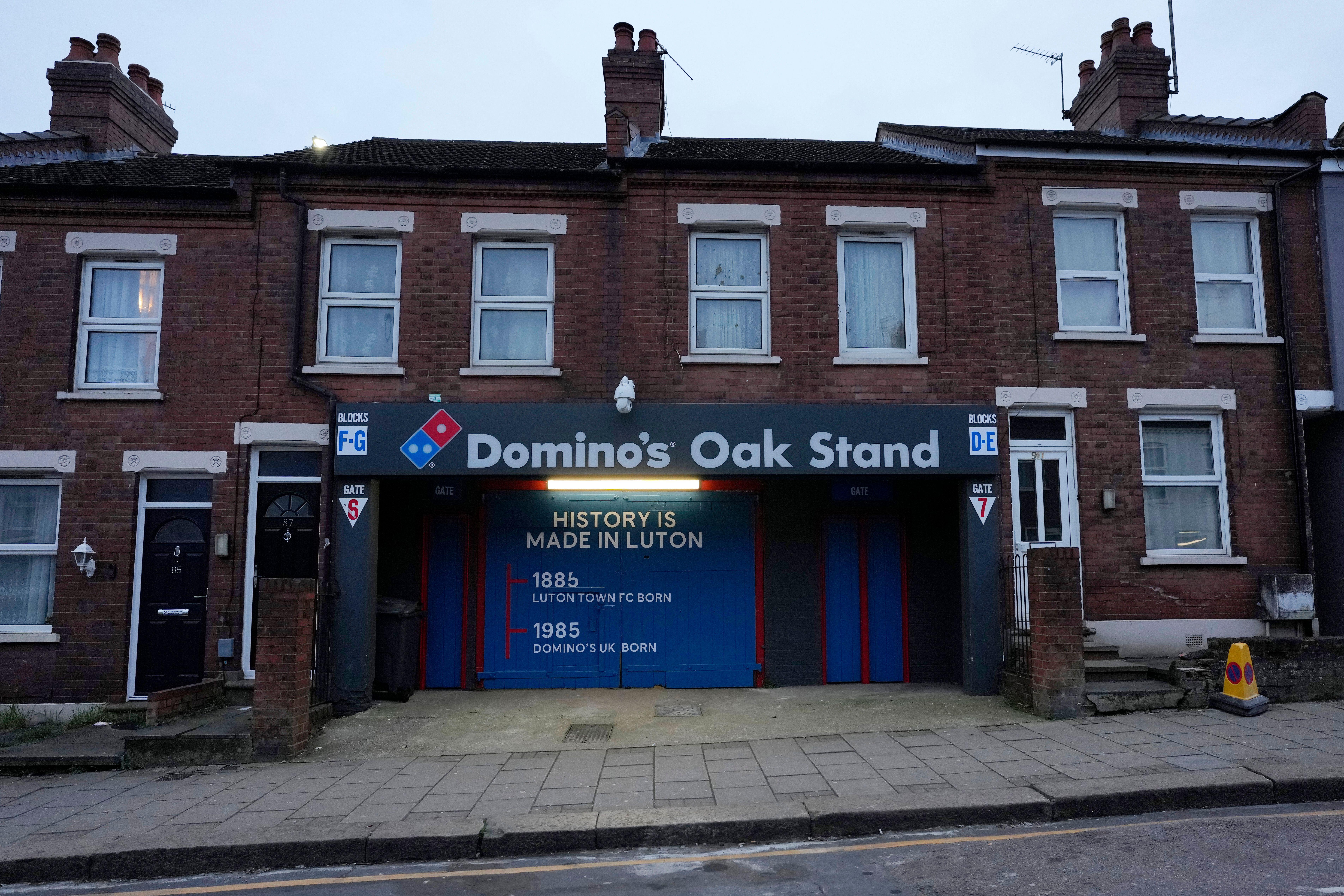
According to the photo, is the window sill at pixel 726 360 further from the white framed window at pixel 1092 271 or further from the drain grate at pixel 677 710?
the drain grate at pixel 677 710

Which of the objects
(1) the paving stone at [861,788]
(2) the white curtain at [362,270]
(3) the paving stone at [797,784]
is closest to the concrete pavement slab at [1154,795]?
(1) the paving stone at [861,788]

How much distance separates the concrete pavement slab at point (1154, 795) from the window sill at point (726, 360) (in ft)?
18.8

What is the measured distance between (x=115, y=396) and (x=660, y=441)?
6.76m

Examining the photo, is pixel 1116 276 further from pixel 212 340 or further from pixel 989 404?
Result: pixel 212 340

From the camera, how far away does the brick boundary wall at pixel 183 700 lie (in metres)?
8.77

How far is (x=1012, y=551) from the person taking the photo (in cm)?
1041

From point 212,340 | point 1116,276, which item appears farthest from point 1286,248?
point 212,340

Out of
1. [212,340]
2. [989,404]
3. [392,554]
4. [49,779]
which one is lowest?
[49,779]

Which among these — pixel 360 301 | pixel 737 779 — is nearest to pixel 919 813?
pixel 737 779

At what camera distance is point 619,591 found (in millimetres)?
10930

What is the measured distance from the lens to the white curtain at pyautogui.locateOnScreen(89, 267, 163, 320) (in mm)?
10609

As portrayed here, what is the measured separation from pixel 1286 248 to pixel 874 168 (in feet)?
18.6

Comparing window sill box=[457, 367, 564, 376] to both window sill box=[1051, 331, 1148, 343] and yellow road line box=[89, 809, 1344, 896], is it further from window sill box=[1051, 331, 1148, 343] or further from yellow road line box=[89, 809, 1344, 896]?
window sill box=[1051, 331, 1148, 343]

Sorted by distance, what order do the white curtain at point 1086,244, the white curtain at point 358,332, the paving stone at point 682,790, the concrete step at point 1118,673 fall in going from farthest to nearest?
the white curtain at point 1086,244, the white curtain at point 358,332, the concrete step at point 1118,673, the paving stone at point 682,790
